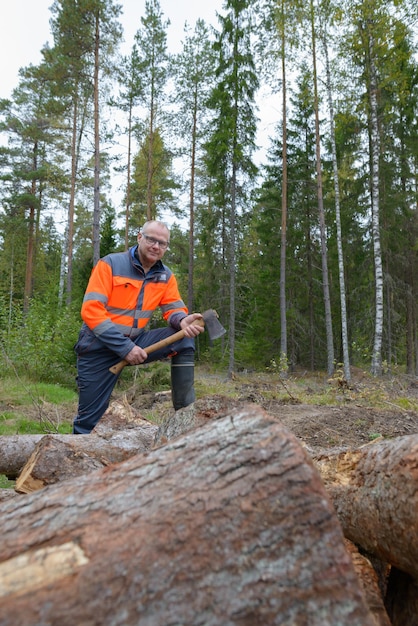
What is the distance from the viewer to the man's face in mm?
3842

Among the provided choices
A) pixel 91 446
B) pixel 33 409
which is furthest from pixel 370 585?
pixel 33 409

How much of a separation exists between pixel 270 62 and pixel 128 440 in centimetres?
1741

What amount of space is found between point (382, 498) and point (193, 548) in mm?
848

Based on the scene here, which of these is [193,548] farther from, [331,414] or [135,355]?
[331,414]

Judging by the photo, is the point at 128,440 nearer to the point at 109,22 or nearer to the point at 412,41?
the point at 109,22

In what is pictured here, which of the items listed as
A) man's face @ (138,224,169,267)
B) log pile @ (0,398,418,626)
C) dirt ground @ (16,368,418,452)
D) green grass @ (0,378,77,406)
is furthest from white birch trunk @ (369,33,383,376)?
log pile @ (0,398,418,626)

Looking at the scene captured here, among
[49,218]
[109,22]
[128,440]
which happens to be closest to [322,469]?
[128,440]

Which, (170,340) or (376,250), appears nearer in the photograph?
(170,340)

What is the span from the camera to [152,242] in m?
3.84

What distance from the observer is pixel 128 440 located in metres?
3.27

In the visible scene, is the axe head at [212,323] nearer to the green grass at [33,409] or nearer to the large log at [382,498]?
the green grass at [33,409]

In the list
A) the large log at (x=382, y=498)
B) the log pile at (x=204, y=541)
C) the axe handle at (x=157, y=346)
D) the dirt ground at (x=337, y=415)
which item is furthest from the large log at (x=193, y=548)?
the axe handle at (x=157, y=346)

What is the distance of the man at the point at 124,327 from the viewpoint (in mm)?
3652

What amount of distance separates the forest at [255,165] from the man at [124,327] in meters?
7.00
